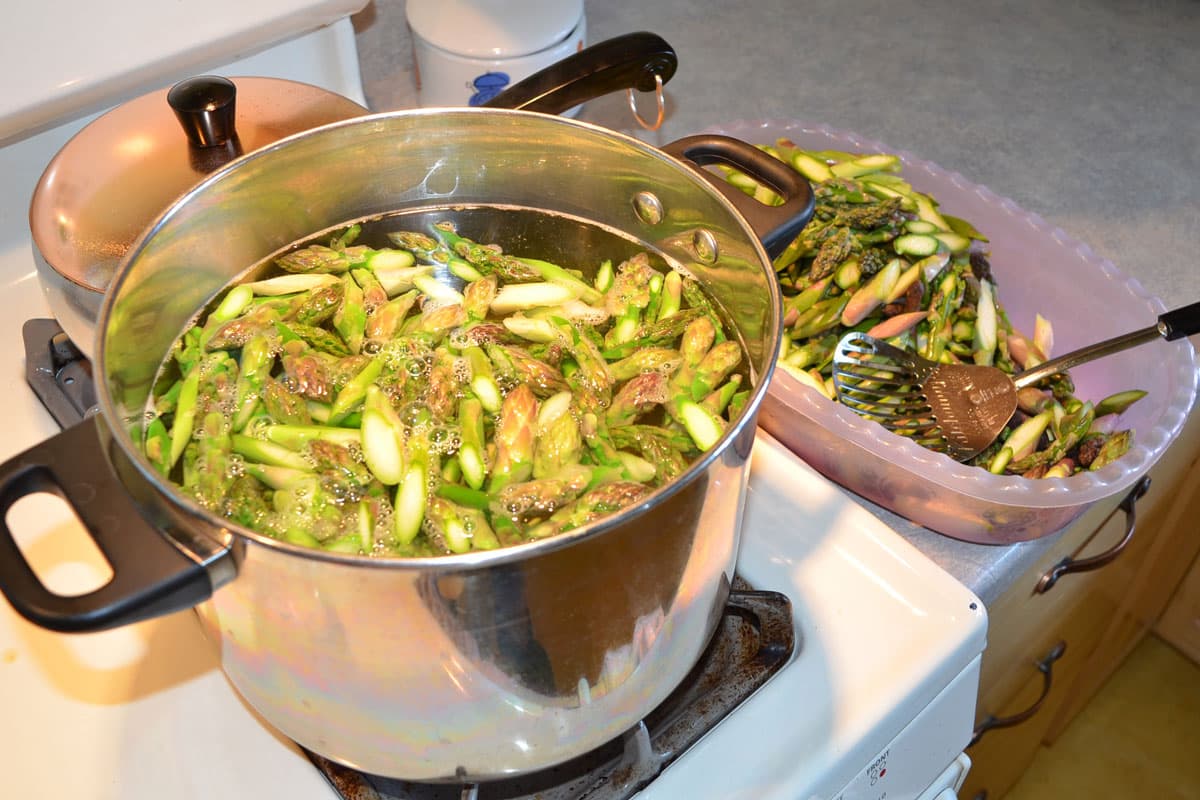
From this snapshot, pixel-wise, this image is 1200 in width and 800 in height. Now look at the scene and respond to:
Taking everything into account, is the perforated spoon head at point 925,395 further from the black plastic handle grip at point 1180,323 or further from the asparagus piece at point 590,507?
the asparagus piece at point 590,507

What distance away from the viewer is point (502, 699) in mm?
430

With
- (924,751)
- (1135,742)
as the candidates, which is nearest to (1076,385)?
(924,751)

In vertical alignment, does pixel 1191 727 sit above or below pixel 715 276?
below

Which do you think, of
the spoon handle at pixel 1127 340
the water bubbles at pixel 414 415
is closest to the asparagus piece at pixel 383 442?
the water bubbles at pixel 414 415

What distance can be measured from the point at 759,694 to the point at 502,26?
0.65 m

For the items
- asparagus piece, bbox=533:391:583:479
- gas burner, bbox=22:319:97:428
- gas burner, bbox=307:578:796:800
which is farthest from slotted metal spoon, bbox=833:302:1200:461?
gas burner, bbox=22:319:97:428

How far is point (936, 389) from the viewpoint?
0.77 m

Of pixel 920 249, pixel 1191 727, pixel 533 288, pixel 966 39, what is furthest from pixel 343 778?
pixel 1191 727

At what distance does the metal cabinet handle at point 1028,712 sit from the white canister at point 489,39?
0.74 meters

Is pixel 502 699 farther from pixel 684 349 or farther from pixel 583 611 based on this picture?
pixel 684 349

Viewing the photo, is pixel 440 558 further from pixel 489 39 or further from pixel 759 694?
pixel 489 39

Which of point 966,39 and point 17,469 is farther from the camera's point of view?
point 966,39

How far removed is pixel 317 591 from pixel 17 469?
0.44 feet

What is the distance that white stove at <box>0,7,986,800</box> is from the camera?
0.54 metres
